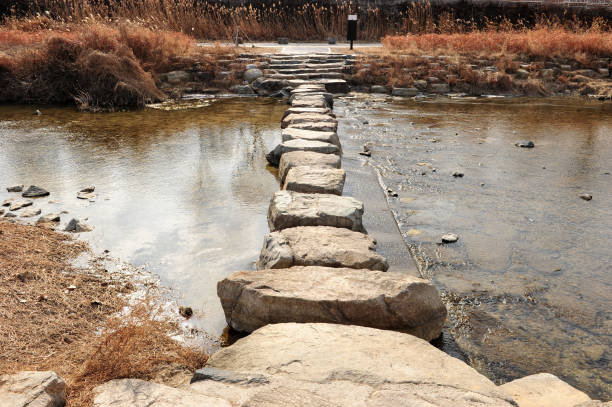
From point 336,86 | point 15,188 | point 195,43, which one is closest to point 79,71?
point 195,43

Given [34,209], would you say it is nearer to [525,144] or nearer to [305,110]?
[305,110]

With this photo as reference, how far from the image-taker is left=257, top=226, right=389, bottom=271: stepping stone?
2762 mm

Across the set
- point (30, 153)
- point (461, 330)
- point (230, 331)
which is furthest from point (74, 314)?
point (30, 153)

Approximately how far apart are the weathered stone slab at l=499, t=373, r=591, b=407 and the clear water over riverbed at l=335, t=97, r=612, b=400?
283mm

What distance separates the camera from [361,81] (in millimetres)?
10508

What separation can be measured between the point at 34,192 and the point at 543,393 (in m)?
3.99

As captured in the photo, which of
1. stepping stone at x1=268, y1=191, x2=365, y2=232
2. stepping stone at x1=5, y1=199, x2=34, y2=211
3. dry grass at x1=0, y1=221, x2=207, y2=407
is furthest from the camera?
stepping stone at x1=5, y1=199, x2=34, y2=211

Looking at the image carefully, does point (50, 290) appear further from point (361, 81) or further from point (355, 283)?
point (361, 81)

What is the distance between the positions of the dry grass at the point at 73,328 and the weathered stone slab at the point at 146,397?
62 millimetres

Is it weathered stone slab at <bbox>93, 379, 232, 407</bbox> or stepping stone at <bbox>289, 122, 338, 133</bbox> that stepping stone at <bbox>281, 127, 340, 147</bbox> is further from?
weathered stone slab at <bbox>93, 379, 232, 407</bbox>

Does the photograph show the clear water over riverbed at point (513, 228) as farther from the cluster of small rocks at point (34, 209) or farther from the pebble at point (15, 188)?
the pebble at point (15, 188)

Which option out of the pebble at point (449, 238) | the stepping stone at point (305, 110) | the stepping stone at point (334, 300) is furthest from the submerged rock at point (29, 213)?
the stepping stone at point (305, 110)

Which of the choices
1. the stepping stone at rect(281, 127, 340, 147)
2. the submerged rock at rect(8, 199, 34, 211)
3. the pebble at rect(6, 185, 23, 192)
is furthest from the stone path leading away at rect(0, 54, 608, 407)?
the pebble at rect(6, 185, 23, 192)

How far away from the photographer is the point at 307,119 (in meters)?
6.19
